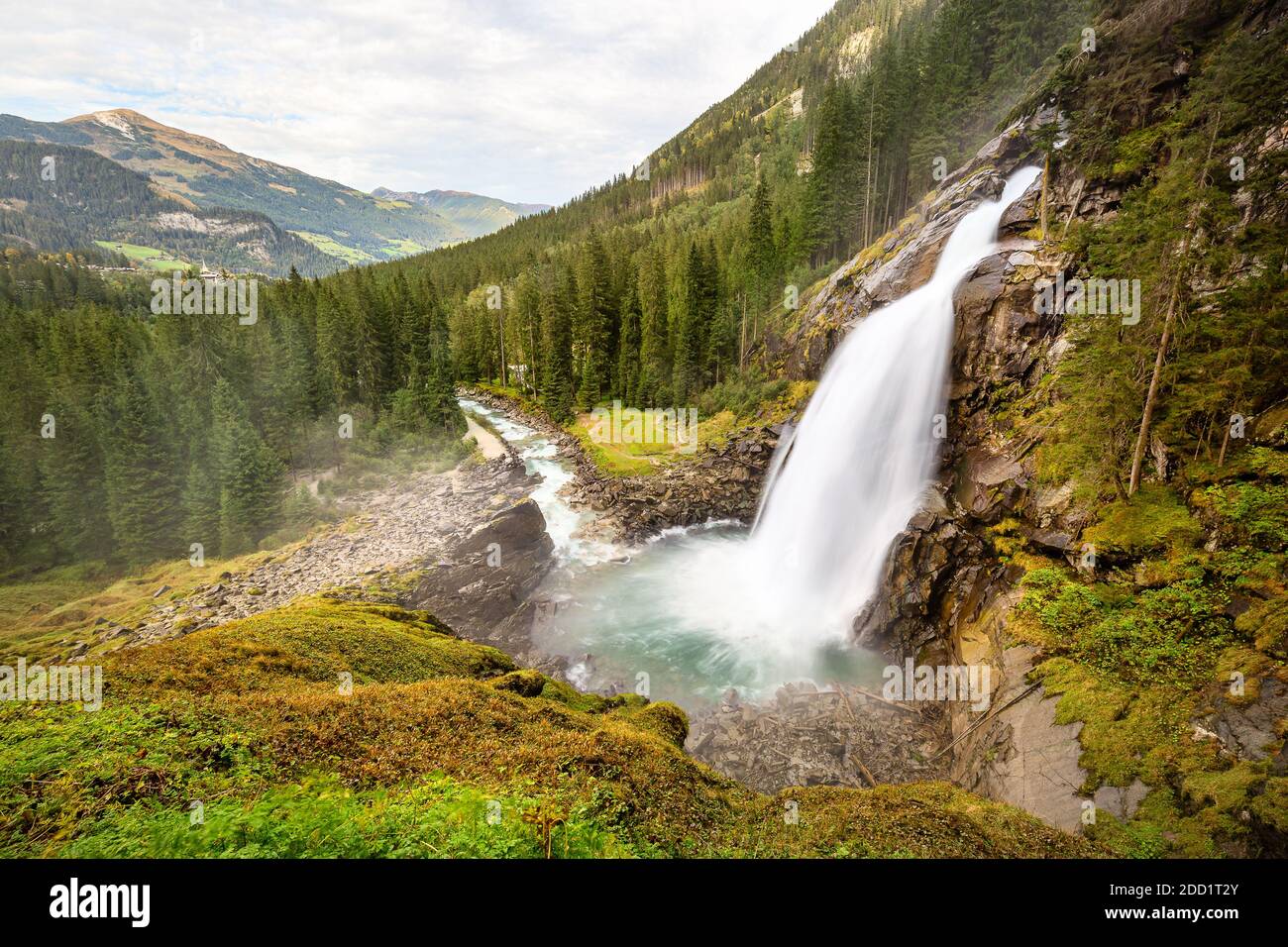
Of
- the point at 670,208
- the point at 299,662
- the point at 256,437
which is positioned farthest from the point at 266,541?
the point at 670,208

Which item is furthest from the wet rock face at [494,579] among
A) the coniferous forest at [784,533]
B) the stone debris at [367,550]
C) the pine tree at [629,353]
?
the pine tree at [629,353]

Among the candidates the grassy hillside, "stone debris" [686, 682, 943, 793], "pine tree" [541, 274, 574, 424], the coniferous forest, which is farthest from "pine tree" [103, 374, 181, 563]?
"stone debris" [686, 682, 943, 793]

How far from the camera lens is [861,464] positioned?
2395 cm

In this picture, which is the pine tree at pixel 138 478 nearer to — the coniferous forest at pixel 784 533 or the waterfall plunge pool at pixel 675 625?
the coniferous forest at pixel 784 533

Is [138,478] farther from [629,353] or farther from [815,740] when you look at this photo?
[815,740]

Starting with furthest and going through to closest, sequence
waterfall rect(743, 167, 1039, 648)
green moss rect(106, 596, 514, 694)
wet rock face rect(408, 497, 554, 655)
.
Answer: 1. wet rock face rect(408, 497, 554, 655)
2. waterfall rect(743, 167, 1039, 648)
3. green moss rect(106, 596, 514, 694)

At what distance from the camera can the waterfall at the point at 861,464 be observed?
2150cm

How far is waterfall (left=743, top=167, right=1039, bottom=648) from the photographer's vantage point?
2150 cm

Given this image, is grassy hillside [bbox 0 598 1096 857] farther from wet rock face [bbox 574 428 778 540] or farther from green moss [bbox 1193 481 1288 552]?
wet rock face [bbox 574 428 778 540]

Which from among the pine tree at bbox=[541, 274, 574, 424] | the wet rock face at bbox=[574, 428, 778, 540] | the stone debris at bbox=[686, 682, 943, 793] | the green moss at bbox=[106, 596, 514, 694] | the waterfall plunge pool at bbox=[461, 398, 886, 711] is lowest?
the stone debris at bbox=[686, 682, 943, 793]

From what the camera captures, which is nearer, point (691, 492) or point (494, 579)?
point (494, 579)

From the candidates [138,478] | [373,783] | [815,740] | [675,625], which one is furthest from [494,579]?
[138,478]
